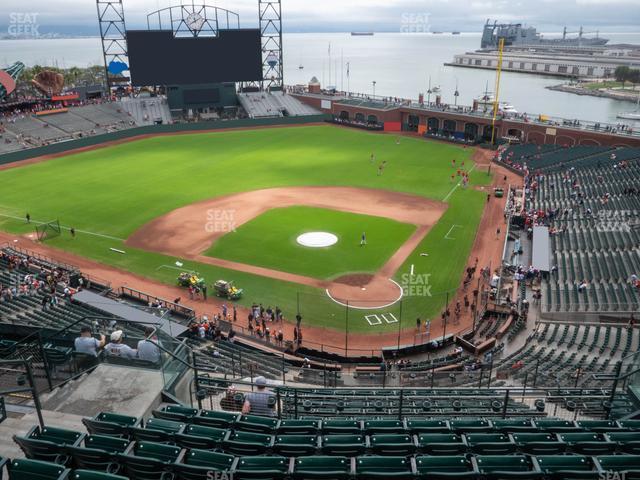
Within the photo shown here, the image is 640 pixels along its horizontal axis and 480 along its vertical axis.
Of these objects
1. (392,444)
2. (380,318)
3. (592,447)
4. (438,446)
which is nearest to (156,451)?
(392,444)

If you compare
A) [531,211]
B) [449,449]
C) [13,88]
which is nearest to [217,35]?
[13,88]

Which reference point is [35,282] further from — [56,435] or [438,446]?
[438,446]

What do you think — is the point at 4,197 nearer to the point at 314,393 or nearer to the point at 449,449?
the point at 314,393

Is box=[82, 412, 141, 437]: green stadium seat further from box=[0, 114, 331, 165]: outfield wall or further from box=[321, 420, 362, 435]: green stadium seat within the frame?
box=[0, 114, 331, 165]: outfield wall

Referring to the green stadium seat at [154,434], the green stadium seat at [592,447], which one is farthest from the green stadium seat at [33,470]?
the green stadium seat at [592,447]

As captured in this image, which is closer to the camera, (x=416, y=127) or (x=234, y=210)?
(x=234, y=210)

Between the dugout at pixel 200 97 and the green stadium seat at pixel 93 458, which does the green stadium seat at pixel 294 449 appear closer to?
the green stadium seat at pixel 93 458
